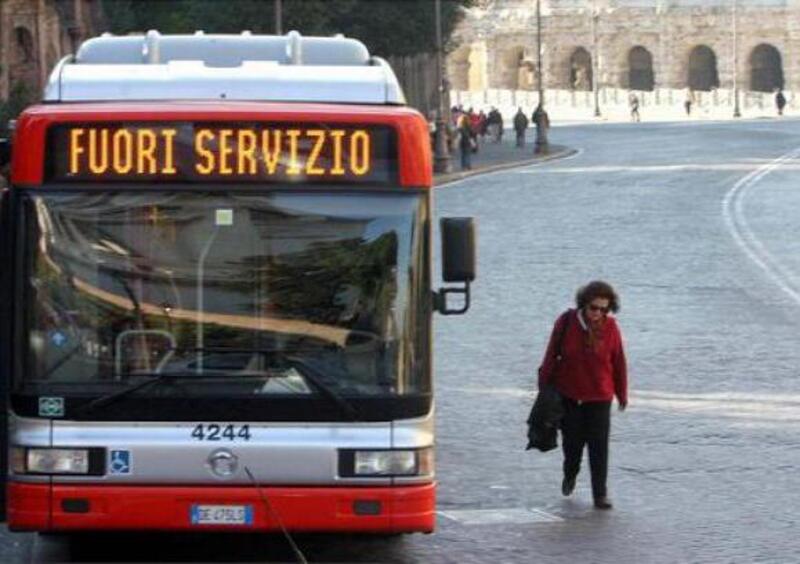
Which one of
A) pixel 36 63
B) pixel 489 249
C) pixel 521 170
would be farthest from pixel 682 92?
pixel 489 249

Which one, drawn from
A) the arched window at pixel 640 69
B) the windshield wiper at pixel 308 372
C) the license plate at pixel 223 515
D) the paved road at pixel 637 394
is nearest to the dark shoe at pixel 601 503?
the paved road at pixel 637 394

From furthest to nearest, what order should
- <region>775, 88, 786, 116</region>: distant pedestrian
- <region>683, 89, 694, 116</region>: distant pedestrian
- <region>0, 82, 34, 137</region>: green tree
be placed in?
<region>683, 89, 694, 116</region>: distant pedestrian → <region>775, 88, 786, 116</region>: distant pedestrian → <region>0, 82, 34, 137</region>: green tree

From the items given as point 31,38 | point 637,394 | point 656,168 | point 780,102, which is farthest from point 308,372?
point 780,102

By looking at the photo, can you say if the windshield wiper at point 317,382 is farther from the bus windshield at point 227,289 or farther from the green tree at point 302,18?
the green tree at point 302,18

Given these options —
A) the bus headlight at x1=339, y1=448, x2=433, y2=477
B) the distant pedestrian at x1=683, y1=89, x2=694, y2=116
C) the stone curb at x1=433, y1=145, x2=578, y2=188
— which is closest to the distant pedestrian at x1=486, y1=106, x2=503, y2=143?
the stone curb at x1=433, y1=145, x2=578, y2=188

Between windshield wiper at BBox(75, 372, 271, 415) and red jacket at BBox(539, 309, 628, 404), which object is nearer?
windshield wiper at BBox(75, 372, 271, 415)

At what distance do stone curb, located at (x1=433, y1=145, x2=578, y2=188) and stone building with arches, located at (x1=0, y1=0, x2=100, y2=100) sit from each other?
9.49m

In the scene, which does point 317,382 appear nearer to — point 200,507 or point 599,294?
point 200,507

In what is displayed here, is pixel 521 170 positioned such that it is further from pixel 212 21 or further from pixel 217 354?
pixel 217 354

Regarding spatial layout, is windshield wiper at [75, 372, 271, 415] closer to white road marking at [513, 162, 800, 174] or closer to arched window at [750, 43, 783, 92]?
white road marking at [513, 162, 800, 174]

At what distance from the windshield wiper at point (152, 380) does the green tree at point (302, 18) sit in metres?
43.5

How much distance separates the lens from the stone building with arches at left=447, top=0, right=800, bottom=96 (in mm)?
124500

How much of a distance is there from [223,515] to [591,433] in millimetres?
3642

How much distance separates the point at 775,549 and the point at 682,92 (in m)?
111
